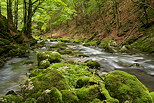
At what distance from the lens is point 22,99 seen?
3.45 meters

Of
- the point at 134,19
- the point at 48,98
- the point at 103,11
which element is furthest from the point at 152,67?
the point at 103,11

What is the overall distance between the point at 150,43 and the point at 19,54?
11.1 metres

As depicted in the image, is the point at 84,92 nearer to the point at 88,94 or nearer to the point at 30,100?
the point at 88,94

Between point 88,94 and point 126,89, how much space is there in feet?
3.47

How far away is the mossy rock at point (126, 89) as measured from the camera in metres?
3.44

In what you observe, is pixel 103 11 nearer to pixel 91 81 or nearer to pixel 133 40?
pixel 133 40

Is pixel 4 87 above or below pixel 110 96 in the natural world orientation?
below

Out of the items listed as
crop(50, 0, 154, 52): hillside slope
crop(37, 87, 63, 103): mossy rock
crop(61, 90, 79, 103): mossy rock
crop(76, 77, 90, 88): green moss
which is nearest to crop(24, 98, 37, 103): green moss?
crop(37, 87, 63, 103): mossy rock

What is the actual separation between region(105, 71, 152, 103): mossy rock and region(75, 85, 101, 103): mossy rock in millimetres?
384


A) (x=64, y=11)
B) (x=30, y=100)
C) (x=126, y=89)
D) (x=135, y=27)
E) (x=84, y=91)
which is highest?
(x=64, y=11)

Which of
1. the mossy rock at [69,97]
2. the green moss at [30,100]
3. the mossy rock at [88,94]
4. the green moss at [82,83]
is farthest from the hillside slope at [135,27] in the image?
the green moss at [30,100]

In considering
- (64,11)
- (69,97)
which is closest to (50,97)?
(69,97)

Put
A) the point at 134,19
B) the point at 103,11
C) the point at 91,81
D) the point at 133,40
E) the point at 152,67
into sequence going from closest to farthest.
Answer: the point at 91,81
the point at 152,67
the point at 133,40
the point at 134,19
the point at 103,11

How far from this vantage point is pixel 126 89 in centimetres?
363
